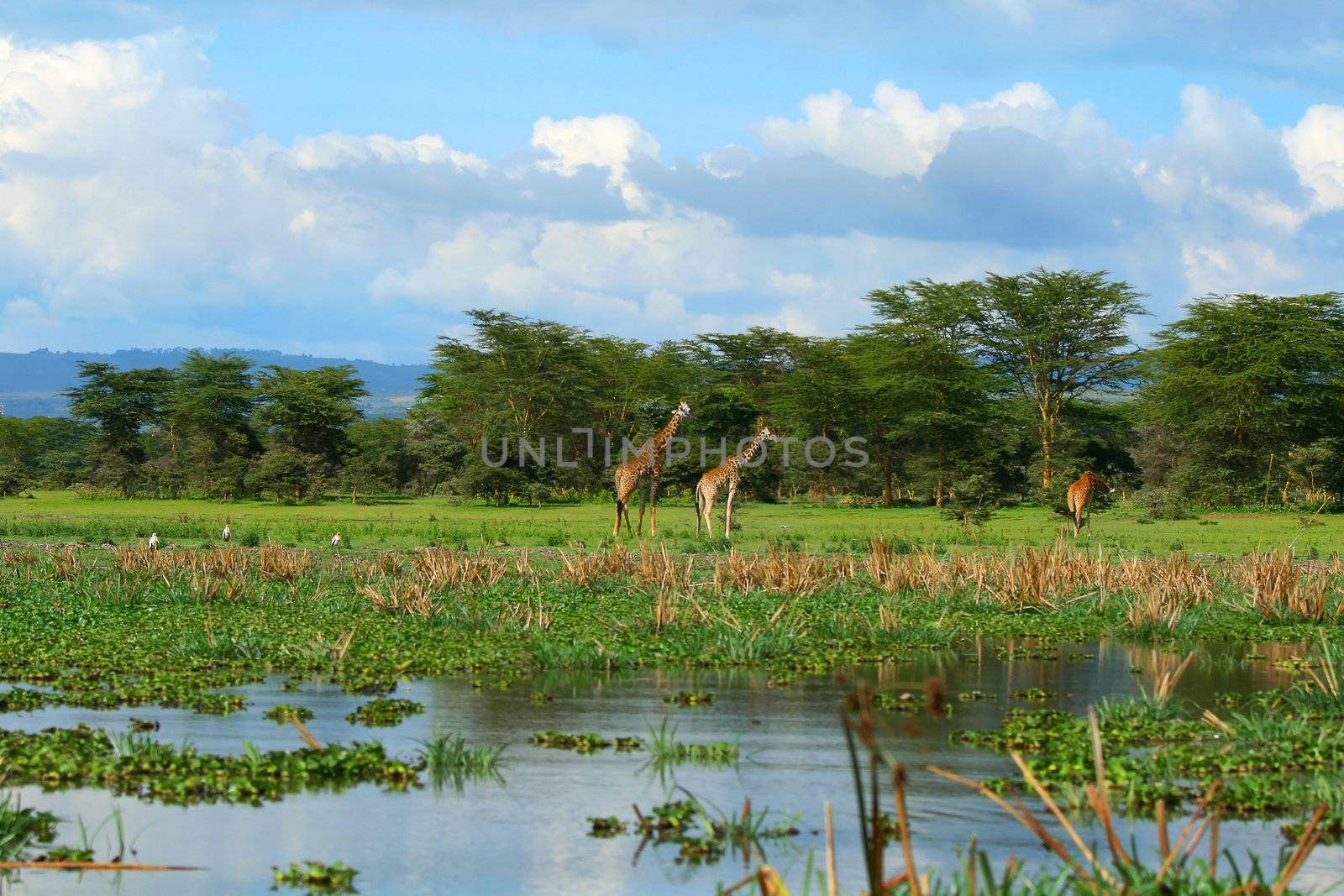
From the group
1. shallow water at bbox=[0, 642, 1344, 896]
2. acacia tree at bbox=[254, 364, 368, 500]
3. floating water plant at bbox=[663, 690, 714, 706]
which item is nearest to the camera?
shallow water at bbox=[0, 642, 1344, 896]

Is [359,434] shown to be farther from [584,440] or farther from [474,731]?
[474,731]

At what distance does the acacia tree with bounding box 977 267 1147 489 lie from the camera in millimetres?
47312

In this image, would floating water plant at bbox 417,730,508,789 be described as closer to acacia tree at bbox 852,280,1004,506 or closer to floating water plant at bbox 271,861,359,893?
floating water plant at bbox 271,861,359,893

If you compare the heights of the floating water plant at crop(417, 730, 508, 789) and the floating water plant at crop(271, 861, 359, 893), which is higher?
the floating water plant at crop(417, 730, 508, 789)

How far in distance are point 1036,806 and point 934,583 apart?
27.6 ft

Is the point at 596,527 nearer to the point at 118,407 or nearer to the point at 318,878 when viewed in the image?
the point at 318,878

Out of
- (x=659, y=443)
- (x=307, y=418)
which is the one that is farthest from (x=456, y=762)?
(x=307, y=418)

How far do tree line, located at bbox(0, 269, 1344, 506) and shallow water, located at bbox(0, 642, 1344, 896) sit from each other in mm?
28398

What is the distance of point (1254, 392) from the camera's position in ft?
141

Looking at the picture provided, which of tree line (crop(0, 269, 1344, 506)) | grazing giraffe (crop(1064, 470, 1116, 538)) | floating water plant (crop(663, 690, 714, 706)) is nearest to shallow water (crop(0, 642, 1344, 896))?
floating water plant (crop(663, 690, 714, 706))

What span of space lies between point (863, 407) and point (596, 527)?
66.6 feet

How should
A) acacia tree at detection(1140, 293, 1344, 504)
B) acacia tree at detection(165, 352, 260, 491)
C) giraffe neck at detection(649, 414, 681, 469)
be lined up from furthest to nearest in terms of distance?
1. acacia tree at detection(165, 352, 260, 491)
2. acacia tree at detection(1140, 293, 1344, 504)
3. giraffe neck at detection(649, 414, 681, 469)

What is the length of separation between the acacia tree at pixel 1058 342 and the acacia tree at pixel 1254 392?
262 centimetres

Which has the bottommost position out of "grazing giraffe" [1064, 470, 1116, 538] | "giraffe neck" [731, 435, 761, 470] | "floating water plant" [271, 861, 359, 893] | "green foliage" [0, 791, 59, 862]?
"floating water plant" [271, 861, 359, 893]
